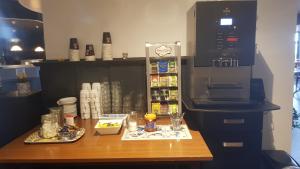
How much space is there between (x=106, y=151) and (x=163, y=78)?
0.78 metres

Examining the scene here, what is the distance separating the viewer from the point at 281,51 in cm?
211

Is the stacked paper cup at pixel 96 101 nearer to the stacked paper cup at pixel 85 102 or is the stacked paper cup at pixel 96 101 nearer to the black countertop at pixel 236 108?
the stacked paper cup at pixel 85 102

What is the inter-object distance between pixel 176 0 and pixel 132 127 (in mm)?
1187

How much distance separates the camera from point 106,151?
52.8 inches

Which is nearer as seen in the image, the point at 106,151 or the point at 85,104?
the point at 106,151

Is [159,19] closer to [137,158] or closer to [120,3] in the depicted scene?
[120,3]

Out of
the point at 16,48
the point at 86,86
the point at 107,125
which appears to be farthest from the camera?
the point at 16,48

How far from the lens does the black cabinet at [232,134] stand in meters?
1.65

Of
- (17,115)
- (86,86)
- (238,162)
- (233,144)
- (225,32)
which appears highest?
(225,32)

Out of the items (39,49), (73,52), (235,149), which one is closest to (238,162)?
(235,149)

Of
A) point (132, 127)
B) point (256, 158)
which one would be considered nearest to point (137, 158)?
point (132, 127)

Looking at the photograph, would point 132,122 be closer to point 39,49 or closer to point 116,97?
point 116,97

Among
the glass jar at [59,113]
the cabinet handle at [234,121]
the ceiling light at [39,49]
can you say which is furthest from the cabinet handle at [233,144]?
the ceiling light at [39,49]

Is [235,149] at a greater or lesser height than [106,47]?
lesser
